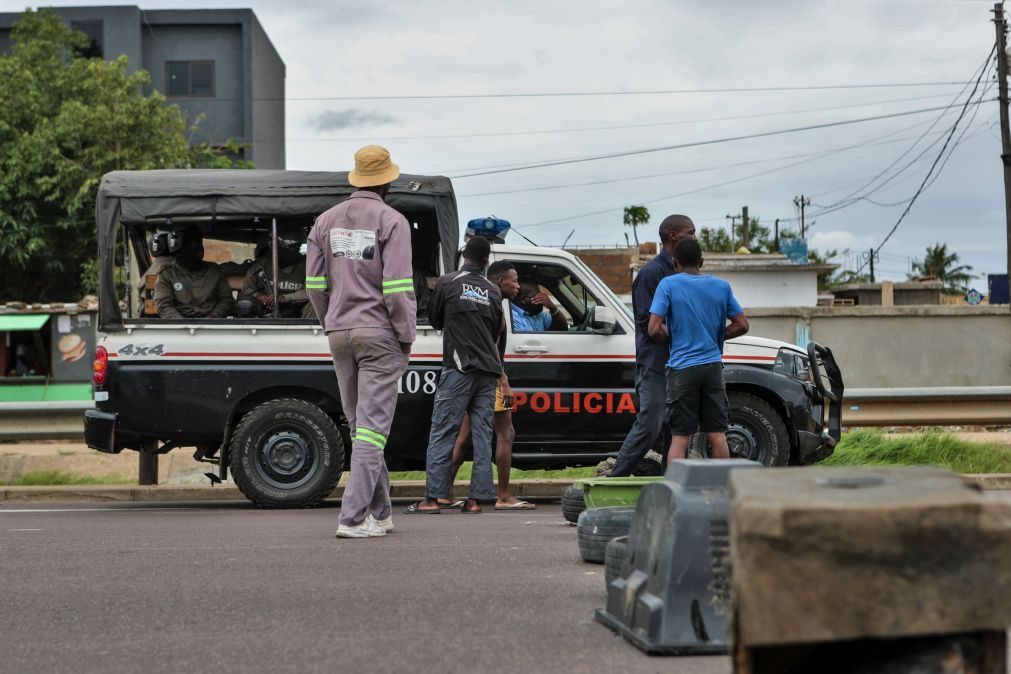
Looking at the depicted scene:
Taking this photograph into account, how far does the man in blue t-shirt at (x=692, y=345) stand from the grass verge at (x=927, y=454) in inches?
186

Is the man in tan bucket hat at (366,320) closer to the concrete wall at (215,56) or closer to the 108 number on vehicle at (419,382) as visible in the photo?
the 108 number on vehicle at (419,382)

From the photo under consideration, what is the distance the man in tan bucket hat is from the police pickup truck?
8.26ft

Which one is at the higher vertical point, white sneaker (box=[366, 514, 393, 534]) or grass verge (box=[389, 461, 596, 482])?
white sneaker (box=[366, 514, 393, 534])

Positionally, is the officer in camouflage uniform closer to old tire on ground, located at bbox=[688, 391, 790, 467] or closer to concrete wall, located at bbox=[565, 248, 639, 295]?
old tire on ground, located at bbox=[688, 391, 790, 467]

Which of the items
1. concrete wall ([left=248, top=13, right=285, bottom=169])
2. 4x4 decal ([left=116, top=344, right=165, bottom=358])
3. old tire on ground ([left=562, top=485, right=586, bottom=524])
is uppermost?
concrete wall ([left=248, top=13, right=285, bottom=169])

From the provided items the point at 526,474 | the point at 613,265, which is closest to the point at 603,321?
the point at 526,474

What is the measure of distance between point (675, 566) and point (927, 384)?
72.3 feet

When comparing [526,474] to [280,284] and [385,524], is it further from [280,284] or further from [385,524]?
[385,524]

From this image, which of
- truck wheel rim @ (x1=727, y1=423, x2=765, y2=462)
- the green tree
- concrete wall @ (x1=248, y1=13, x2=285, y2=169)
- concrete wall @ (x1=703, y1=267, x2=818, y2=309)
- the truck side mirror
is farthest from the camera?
concrete wall @ (x1=248, y1=13, x2=285, y2=169)

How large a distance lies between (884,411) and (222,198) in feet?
22.9

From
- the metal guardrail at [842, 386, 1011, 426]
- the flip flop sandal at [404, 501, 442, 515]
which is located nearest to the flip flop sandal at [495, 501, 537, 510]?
the flip flop sandal at [404, 501, 442, 515]

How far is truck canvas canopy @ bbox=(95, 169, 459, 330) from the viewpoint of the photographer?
Answer: 984 centimetres

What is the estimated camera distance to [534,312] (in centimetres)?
1016

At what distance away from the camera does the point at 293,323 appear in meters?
9.88
